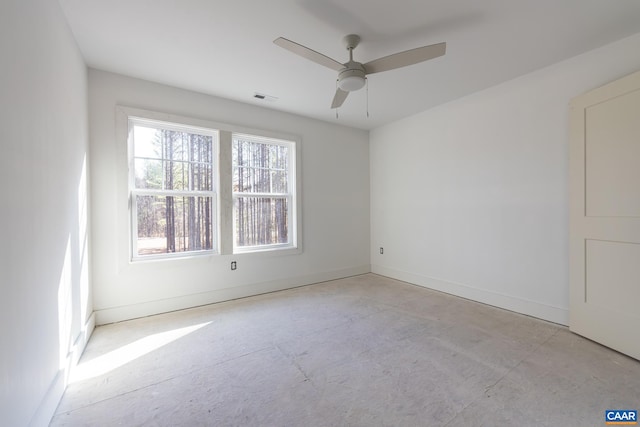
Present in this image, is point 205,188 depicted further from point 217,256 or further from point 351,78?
point 351,78

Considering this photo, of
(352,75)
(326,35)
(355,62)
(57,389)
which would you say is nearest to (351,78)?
(352,75)

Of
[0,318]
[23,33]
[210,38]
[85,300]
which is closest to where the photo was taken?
[0,318]

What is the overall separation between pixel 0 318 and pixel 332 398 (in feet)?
5.43

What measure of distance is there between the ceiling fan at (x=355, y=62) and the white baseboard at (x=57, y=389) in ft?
8.45

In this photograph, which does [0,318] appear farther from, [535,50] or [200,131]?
[535,50]

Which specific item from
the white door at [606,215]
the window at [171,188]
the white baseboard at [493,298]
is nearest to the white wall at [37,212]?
the window at [171,188]

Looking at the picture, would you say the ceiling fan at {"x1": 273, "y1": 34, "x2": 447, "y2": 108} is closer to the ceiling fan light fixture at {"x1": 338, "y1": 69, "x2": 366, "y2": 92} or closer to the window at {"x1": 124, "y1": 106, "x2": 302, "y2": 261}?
the ceiling fan light fixture at {"x1": 338, "y1": 69, "x2": 366, "y2": 92}

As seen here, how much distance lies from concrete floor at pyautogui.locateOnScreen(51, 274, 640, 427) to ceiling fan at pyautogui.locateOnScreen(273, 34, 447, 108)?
2287mm

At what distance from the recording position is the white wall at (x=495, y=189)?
263 cm

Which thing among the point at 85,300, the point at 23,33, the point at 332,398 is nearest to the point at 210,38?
the point at 23,33

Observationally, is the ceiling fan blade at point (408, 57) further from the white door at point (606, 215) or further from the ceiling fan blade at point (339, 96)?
the white door at point (606, 215)

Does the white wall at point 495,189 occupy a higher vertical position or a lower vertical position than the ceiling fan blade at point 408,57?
lower

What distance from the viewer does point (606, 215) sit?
221 centimetres

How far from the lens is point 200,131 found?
3336mm
